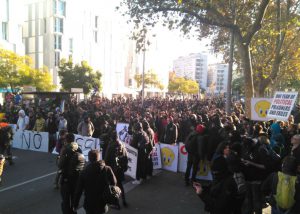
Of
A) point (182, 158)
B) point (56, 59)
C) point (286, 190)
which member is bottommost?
point (182, 158)

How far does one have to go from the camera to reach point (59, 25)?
48.1 m

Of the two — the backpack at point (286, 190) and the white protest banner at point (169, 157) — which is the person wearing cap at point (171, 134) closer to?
the white protest banner at point (169, 157)

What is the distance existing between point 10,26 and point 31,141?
33.7m

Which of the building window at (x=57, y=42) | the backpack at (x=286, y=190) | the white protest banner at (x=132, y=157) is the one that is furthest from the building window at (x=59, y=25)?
the backpack at (x=286, y=190)

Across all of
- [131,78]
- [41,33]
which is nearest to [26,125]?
[41,33]

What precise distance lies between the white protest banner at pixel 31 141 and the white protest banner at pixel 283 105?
8422mm

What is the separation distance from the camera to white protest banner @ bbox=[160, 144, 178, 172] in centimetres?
870

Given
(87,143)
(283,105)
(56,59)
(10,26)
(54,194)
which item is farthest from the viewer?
(56,59)

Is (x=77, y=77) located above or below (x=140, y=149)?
above

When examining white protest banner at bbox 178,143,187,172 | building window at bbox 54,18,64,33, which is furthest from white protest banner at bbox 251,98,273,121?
building window at bbox 54,18,64,33

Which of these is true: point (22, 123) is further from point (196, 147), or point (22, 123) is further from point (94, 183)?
point (94, 183)

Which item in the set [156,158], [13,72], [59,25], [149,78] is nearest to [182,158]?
[156,158]

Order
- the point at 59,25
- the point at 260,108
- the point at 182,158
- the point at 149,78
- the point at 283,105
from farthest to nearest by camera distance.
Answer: the point at 149,78 < the point at 59,25 < the point at 260,108 < the point at 182,158 < the point at 283,105

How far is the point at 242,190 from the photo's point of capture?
3.76 meters
